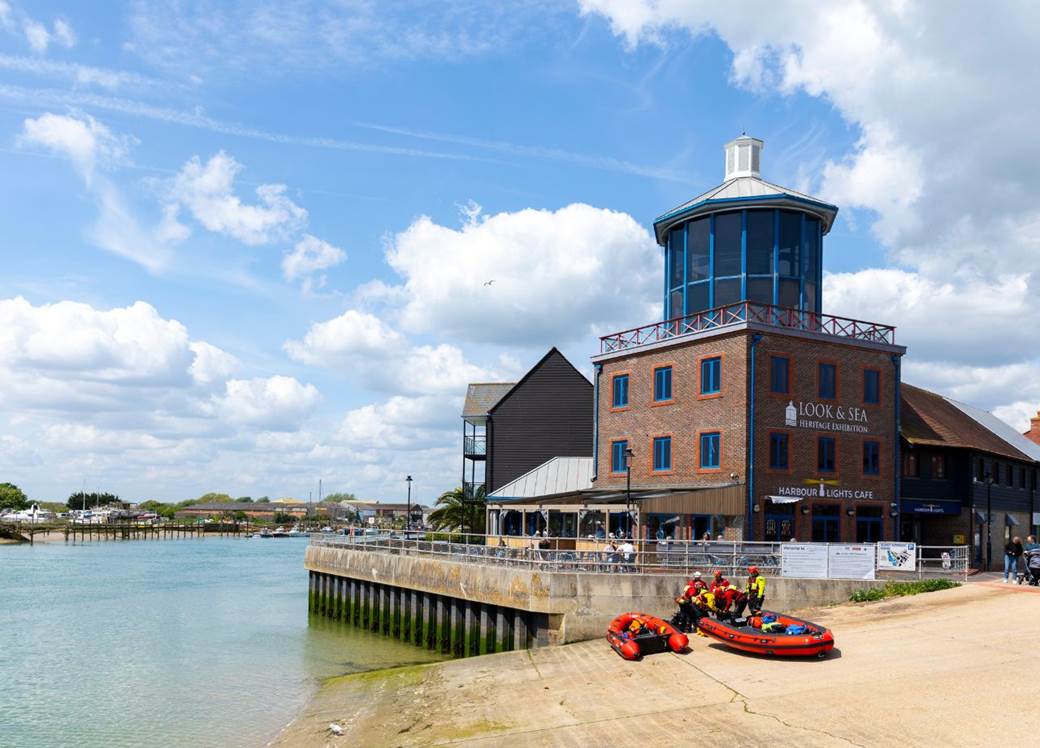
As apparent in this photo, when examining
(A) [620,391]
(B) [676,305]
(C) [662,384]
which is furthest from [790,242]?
(A) [620,391]

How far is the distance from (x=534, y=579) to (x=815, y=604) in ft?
29.0

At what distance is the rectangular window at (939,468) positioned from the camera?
4459 cm

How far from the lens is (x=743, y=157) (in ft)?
155

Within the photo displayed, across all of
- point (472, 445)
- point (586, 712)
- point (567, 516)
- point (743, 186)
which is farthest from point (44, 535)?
point (586, 712)

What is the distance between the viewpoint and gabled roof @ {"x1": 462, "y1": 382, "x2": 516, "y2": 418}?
67.6m

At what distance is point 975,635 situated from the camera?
25016 millimetres

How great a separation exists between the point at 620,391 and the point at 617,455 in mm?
3003

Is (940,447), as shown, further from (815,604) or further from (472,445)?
(472,445)

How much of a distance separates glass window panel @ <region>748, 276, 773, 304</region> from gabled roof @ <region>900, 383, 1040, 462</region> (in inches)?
357

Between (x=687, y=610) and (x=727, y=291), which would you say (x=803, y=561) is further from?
(x=727, y=291)

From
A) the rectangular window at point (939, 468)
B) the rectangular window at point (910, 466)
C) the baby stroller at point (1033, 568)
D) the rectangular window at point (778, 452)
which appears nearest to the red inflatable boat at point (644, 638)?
the rectangular window at point (778, 452)

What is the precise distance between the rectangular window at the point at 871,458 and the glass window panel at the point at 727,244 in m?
9.28

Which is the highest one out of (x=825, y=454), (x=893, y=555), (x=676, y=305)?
(x=676, y=305)

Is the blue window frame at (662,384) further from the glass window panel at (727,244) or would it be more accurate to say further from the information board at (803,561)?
the information board at (803,561)
